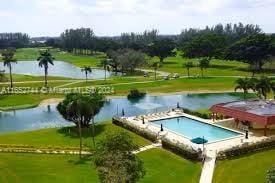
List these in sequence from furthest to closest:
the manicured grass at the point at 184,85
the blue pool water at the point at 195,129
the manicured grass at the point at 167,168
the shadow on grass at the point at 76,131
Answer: the manicured grass at the point at 184,85 → the shadow on grass at the point at 76,131 → the blue pool water at the point at 195,129 → the manicured grass at the point at 167,168

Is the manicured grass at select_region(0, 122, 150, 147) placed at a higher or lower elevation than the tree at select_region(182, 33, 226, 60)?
lower

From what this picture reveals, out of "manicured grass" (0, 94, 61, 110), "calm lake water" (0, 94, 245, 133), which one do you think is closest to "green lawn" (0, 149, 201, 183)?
"calm lake water" (0, 94, 245, 133)

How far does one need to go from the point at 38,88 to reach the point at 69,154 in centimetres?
5902

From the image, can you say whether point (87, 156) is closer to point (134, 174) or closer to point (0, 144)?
point (0, 144)

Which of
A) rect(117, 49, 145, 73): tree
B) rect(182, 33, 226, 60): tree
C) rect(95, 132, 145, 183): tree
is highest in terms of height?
rect(182, 33, 226, 60): tree

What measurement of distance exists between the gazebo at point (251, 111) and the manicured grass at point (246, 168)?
7.03 metres

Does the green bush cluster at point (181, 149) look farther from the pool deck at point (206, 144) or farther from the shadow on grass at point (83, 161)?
the shadow on grass at point (83, 161)

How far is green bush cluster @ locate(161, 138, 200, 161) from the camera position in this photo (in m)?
49.1

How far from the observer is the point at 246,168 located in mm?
46094

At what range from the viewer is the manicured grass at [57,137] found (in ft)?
190

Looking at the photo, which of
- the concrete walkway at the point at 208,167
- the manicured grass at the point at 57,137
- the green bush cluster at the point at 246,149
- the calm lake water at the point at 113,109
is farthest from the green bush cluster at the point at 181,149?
the calm lake water at the point at 113,109

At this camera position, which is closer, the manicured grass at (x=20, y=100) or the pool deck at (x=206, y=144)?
the pool deck at (x=206, y=144)

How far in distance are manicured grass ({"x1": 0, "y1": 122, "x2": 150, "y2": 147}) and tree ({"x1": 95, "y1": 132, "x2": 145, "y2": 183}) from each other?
70.3 feet

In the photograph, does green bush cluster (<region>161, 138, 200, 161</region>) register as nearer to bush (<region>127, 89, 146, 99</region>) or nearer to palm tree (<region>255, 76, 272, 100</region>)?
palm tree (<region>255, 76, 272, 100</region>)
